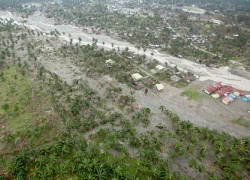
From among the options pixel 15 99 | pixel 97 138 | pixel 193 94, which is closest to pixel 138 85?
pixel 193 94

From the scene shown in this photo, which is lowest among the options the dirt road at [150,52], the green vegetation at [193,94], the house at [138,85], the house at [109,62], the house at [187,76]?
the dirt road at [150,52]

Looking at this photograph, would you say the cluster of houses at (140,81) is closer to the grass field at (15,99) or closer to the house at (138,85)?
the house at (138,85)

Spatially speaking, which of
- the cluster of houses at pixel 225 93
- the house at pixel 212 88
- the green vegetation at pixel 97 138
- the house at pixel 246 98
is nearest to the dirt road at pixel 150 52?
the cluster of houses at pixel 225 93

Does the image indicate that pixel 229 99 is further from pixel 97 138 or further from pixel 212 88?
pixel 97 138

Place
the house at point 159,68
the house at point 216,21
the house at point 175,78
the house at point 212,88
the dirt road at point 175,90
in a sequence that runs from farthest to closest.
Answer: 1. the house at point 216,21
2. the house at point 159,68
3. the house at point 175,78
4. the house at point 212,88
5. the dirt road at point 175,90

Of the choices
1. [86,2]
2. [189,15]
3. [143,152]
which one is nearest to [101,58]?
[143,152]

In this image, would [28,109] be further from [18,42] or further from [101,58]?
[18,42]
